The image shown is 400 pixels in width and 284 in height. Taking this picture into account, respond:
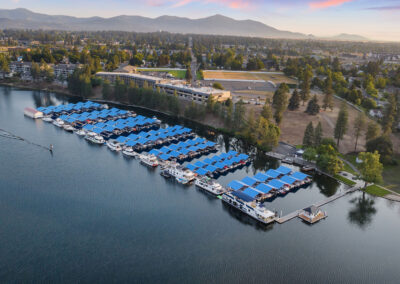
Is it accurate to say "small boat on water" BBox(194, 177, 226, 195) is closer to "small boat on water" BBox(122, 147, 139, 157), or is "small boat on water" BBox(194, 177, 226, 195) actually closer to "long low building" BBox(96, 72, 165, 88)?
"small boat on water" BBox(122, 147, 139, 157)

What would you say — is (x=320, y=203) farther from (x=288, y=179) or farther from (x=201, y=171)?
(x=201, y=171)

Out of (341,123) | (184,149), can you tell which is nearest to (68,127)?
(184,149)

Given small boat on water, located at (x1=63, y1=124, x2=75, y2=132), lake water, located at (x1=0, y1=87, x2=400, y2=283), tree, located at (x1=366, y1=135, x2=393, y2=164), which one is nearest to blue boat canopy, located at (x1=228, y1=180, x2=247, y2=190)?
lake water, located at (x1=0, y1=87, x2=400, y2=283)

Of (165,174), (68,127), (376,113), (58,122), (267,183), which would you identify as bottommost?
(165,174)

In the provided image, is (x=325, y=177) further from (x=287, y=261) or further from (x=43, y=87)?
(x=43, y=87)

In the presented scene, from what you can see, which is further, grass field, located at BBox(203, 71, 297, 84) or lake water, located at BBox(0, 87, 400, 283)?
grass field, located at BBox(203, 71, 297, 84)

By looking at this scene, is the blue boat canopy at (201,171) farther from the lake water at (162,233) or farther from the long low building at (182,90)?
the long low building at (182,90)

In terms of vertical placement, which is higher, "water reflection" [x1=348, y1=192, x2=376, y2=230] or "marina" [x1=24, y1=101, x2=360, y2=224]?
"marina" [x1=24, y1=101, x2=360, y2=224]
